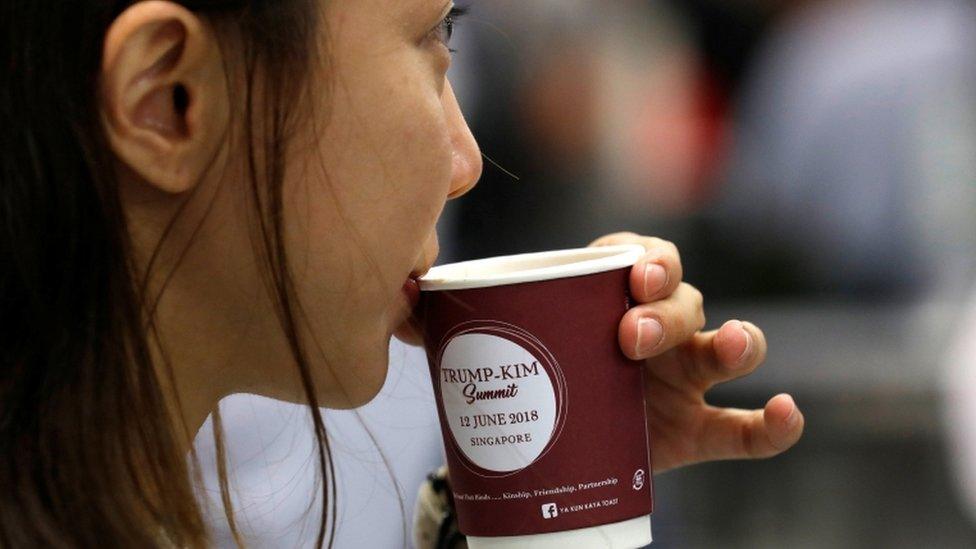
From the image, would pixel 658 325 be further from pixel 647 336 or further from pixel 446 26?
pixel 446 26

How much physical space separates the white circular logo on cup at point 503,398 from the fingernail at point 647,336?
8cm

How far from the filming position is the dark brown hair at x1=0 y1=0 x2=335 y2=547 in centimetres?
81

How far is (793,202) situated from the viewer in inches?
110

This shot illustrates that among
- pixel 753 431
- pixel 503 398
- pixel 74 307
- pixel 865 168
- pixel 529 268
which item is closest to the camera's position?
pixel 74 307

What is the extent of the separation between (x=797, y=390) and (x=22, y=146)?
2075 millimetres

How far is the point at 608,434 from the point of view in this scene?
3.37 ft

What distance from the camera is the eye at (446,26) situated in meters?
1.01

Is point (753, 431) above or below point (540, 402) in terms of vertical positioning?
below

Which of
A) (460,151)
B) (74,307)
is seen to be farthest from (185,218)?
(460,151)

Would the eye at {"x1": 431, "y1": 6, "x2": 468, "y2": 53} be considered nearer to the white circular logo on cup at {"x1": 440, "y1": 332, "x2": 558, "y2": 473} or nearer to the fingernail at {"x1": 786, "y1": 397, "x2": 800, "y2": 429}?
the white circular logo on cup at {"x1": 440, "y1": 332, "x2": 558, "y2": 473}

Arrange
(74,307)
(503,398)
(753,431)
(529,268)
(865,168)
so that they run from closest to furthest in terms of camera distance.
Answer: (74,307) → (503,398) → (529,268) → (753,431) → (865,168)

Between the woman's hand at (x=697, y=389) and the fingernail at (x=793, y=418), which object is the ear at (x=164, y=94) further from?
the fingernail at (x=793, y=418)

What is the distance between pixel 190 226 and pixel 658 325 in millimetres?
367

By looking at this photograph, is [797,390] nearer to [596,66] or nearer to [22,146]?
[596,66]
